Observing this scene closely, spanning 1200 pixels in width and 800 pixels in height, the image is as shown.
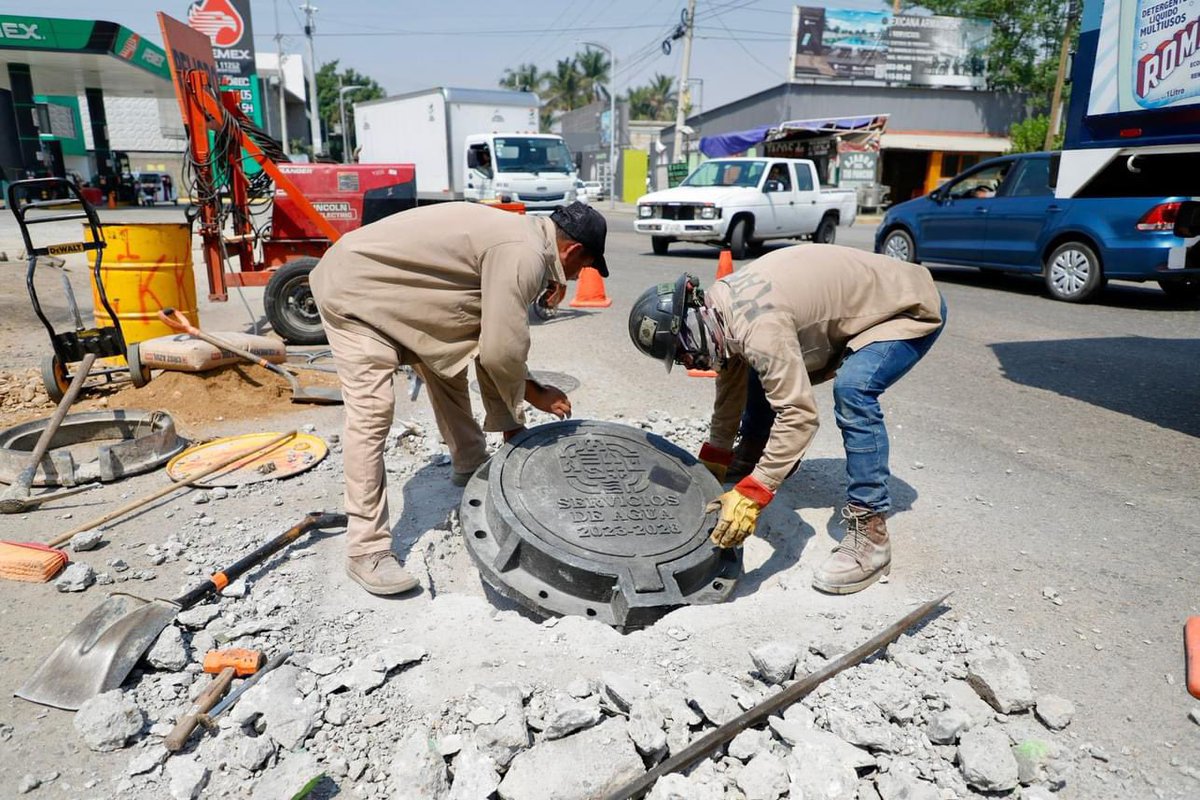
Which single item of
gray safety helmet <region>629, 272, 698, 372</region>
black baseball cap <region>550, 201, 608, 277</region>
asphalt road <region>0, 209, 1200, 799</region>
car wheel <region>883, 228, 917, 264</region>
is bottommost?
asphalt road <region>0, 209, 1200, 799</region>

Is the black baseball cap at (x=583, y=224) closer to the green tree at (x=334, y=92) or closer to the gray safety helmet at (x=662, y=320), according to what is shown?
the gray safety helmet at (x=662, y=320)

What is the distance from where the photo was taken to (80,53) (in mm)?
21812

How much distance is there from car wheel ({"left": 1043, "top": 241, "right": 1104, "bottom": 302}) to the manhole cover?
27.4 ft

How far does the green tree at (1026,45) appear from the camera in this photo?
3238 centimetres

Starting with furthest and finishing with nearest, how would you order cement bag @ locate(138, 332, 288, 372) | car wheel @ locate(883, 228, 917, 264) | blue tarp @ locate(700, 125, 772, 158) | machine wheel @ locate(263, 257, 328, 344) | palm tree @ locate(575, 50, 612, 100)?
palm tree @ locate(575, 50, 612, 100)
blue tarp @ locate(700, 125, 772, 158)
car wheel @ locate(883, 228, 917, 264)
machine wheel @ locate(263, 257, 328, 344)
cement bag @ locate(138, 332, 288, 372)

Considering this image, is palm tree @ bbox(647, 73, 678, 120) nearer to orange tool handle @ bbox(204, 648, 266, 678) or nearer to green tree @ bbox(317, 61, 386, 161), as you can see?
green tree @ bbox(317, 61, 386, 161)

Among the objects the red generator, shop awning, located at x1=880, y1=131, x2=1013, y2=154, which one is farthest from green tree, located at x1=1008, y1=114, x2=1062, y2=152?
the red generator

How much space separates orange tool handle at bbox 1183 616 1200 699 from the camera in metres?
2.69

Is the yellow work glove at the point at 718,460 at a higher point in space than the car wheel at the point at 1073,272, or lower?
lower

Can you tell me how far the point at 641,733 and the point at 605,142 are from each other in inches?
1522

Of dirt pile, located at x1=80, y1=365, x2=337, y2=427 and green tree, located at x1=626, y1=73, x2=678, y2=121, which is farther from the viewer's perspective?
green tree, located at x1=626, y1=73, x2=678, y2=121

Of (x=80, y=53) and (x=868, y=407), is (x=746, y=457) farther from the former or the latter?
(x=80, y=53)

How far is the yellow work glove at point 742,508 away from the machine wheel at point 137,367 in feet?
14.3

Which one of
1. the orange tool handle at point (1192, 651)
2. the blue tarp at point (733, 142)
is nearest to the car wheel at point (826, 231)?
the blue tarp at point (733, 142)
